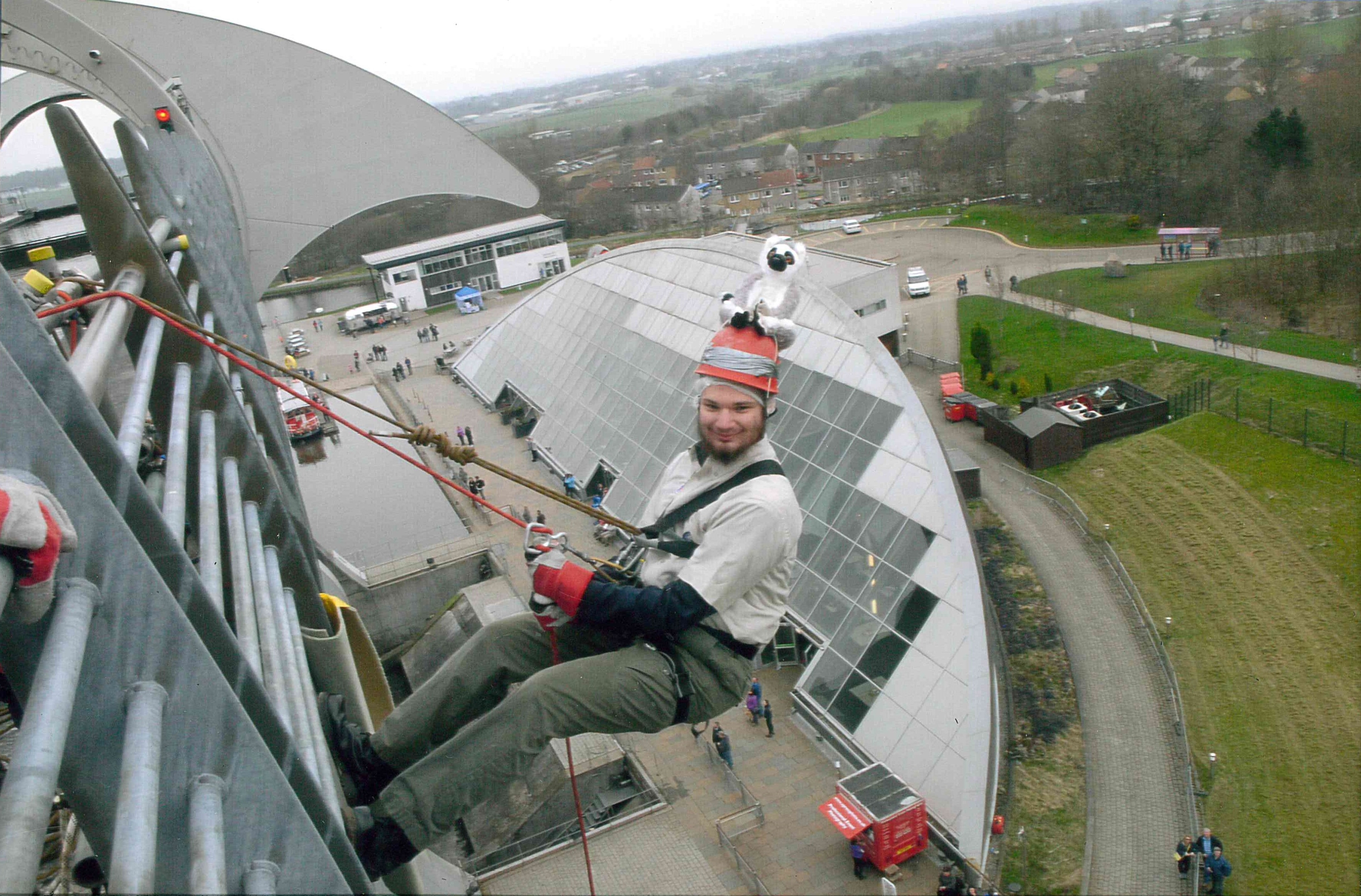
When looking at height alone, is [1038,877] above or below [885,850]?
below

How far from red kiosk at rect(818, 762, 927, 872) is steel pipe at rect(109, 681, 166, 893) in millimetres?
12066

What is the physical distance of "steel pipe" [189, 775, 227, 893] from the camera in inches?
80.9

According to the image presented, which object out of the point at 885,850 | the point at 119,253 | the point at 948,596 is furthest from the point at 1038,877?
the point at 119,253

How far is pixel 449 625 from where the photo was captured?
21078 mm

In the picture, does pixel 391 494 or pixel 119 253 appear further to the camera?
pixel 391 494

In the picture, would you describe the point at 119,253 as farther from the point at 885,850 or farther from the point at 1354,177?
the point at 1354,177

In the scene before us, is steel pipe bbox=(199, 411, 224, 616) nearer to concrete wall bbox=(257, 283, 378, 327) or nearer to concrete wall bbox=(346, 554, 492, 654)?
concrete wall bbox=(346, 554, 492, 654)

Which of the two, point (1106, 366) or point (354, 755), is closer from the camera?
point (354, 755)

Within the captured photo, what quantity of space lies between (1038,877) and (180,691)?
13784 millimetres

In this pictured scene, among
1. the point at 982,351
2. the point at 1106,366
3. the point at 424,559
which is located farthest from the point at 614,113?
the point at 424,559

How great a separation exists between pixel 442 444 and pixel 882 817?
10.3 meters

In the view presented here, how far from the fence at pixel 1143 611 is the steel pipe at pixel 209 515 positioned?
14.0 metres

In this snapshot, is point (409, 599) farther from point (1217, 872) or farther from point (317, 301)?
point (317, 301)

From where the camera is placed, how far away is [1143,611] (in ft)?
65.1
